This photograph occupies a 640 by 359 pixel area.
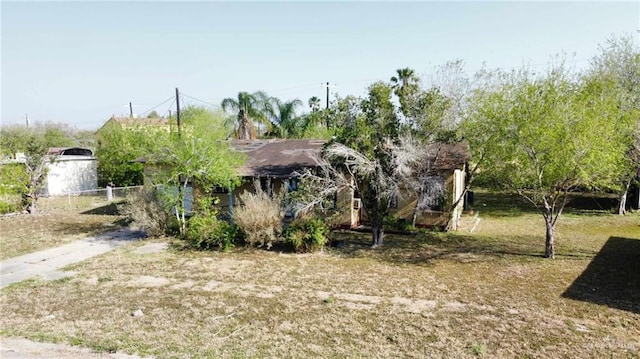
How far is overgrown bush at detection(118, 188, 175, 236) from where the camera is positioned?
14328mm

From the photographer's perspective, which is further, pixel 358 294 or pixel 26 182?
pixel 26 182

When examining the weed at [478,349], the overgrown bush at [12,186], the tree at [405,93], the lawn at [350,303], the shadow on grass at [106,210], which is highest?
the tree at [405,93]

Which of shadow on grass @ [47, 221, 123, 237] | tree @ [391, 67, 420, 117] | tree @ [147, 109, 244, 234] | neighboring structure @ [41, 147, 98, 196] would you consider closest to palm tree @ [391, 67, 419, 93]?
tree @ [391, 67, 420, 117]

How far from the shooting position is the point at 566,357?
20.3 ft

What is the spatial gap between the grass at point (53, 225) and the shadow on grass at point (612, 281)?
1614 cm

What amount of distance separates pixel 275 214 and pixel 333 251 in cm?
226

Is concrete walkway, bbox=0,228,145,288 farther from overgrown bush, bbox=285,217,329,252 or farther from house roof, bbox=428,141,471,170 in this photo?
house roof, bbox=428,141,471,170

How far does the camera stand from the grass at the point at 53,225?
1369 cm

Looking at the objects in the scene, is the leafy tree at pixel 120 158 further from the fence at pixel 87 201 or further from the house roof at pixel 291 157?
the house roof at pixel 291 157

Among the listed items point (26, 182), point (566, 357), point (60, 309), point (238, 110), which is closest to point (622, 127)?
point (566, 357)

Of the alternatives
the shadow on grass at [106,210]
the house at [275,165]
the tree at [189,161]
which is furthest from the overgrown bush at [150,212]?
the shadow on grass at [106,210]

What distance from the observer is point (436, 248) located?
12.9 metres

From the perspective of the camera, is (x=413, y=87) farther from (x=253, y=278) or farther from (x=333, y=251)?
(x=253, y=278)

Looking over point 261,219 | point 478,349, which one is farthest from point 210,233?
point 478,349
